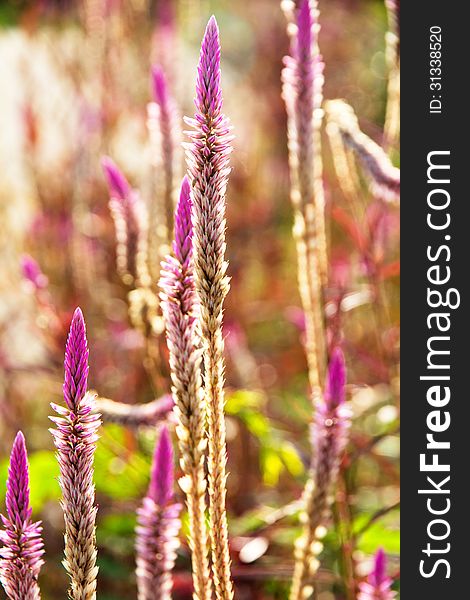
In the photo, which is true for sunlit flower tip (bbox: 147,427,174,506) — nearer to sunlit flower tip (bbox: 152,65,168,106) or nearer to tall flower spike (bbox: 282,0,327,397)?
tall flower spike (bbox: 282,0,327,397)

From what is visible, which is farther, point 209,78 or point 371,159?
point 371,159

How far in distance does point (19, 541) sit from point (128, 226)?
47 centimetres

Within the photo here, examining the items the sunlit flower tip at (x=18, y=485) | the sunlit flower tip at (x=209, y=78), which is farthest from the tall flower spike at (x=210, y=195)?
the sunlit flower tip at (x=18, y=485)

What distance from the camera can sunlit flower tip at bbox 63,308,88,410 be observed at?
0.55m

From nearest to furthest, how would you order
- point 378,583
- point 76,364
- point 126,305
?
point 76,364
point 378,583
point 126,305

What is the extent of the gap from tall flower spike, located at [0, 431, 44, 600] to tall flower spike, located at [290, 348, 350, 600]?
259 mm

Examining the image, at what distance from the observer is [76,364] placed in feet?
1.81

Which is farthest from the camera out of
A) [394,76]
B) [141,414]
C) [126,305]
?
[126,305]

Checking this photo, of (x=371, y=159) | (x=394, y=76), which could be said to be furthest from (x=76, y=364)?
(x=394, y=76)

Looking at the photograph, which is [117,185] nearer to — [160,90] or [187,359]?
[160,90]

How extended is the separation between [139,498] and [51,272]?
1123 mm

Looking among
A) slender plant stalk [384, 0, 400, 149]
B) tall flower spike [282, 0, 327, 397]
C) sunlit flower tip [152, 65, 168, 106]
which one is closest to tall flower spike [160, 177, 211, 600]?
tall flower spike [282, 0, 327, 397]

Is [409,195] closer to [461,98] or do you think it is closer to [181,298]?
[461,98]

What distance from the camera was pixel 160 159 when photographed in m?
0.97
